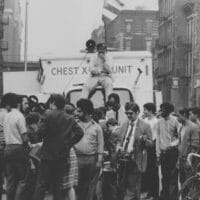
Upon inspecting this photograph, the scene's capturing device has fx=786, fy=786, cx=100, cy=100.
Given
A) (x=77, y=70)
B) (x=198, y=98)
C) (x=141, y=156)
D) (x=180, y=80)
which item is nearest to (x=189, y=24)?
(x=180, y=80)

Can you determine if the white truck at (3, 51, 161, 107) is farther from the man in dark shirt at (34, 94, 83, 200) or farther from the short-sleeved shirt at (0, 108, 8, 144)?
the man in dark shirt at (34, 94, 83, 200)

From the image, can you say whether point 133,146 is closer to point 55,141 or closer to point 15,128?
point 15,128

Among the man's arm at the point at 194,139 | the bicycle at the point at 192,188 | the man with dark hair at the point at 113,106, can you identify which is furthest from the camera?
the man with dark hair at the point at 113,106

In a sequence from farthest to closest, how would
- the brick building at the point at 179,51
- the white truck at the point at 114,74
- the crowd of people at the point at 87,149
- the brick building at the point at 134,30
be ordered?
the brick building at the point at 134,30
the brick building at the point at 179,51
the white truck at the point at 114,74
the crowd of people at the point at 87,149

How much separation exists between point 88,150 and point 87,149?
21 mm

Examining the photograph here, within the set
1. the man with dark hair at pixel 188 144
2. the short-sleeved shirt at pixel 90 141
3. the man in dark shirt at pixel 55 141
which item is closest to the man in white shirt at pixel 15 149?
the short-sleeved shirt at pixel 90 141

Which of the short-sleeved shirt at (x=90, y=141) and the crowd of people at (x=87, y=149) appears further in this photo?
the short-sleeved shirt at (x=90, y=141)

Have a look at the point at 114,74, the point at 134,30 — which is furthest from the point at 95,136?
the point at 134,30

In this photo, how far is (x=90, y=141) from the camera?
37.5ft

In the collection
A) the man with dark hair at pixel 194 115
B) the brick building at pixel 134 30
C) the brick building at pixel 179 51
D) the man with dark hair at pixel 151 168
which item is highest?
the brick building at pixel 134 30

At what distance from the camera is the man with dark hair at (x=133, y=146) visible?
12203 millimetres

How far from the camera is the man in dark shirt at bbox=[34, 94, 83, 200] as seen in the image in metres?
10.3

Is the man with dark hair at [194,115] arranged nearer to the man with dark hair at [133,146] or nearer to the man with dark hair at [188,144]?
the man with dark hair at [188,144]

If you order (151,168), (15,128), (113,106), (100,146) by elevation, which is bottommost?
(151,168)
